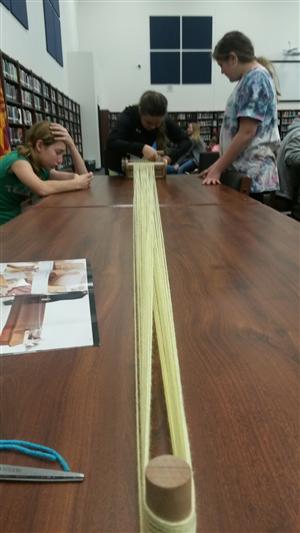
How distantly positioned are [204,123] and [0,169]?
9.79m

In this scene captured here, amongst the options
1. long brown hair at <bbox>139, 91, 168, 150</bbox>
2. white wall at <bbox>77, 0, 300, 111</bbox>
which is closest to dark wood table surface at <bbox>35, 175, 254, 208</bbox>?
long brown hair at <bbox>139, 91, 168, 150</bbox>

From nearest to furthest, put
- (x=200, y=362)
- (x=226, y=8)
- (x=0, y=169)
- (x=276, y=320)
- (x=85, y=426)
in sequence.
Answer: (x=85, y=426)
(x=200, y=362)
(x=276, y=320)
(x=0, y=169)
(x=226, y=8)

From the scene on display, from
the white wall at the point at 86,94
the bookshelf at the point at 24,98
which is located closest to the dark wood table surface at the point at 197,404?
the bookshelf at the point at 24,98

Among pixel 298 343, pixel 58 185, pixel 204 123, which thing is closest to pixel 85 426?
pixel 298 343

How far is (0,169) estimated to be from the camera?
1.94 metres

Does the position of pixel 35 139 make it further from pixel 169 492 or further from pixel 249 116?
pixel 169 492

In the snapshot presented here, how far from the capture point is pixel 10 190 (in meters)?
1.99

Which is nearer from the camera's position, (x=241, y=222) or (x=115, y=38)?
(x=241, y=222)

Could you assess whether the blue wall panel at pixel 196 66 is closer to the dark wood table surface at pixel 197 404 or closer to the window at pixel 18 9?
the window at pixel 18 9

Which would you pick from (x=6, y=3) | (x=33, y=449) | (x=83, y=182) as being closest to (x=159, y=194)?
(x=83, y=182)

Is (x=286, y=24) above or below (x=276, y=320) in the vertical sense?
above

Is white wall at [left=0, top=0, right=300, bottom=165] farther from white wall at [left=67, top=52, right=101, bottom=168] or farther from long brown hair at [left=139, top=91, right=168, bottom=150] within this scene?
long brown hair at [left=139, top=91, right=168, bottom=150]

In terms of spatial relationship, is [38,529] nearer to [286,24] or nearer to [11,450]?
[11,450]

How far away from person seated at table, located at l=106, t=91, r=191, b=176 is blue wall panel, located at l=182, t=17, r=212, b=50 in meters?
8.74
